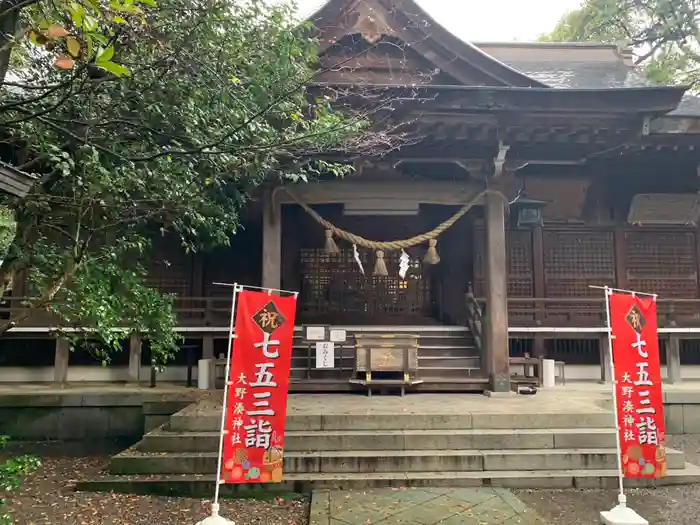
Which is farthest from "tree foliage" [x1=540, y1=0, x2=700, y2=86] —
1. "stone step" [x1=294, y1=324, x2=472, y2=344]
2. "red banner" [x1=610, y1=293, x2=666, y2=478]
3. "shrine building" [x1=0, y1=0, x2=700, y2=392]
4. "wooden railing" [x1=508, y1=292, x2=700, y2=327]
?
"red banner" [x1=610, y1=293, x2=666, y2=478]

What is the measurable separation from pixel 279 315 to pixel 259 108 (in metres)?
2.09

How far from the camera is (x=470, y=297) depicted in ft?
32.3

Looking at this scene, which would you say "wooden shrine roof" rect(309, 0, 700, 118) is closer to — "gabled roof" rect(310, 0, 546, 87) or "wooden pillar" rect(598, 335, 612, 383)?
"gabled roof" rect(310, 0, 546, 87)

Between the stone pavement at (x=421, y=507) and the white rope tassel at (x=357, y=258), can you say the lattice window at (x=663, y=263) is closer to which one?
the white rope tassel at (x=357, y=258)

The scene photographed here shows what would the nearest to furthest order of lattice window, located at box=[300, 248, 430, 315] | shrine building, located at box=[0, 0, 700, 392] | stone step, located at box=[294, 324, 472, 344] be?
shrine building, located at box=[0, 0, 700, 392] < stone step, located at box=[294, 324, 472, 344] < lattice window, located at box=[300, 248, 430, 315]

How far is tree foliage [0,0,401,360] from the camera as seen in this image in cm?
445

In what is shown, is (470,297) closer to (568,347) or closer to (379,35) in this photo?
(568,347)

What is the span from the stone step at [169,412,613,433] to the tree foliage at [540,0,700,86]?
37.6 ft

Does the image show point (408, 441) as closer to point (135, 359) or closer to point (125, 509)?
point (125, 509)

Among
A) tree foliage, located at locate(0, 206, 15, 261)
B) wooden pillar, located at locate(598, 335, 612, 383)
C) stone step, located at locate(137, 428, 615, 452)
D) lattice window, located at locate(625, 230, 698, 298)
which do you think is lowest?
stone step, located at locate(137, 428, 615, 452)

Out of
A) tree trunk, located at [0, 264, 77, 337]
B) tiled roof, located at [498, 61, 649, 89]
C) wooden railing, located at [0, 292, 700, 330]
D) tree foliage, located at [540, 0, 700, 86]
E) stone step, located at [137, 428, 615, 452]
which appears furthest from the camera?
tree foliage, located at [540, 0, 700, 86]

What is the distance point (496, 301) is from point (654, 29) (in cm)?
1417

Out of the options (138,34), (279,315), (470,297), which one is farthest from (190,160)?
(470,297)

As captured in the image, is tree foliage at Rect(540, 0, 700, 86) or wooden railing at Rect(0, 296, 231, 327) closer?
wooden railing at Rect(0, 296, 231, 327)
